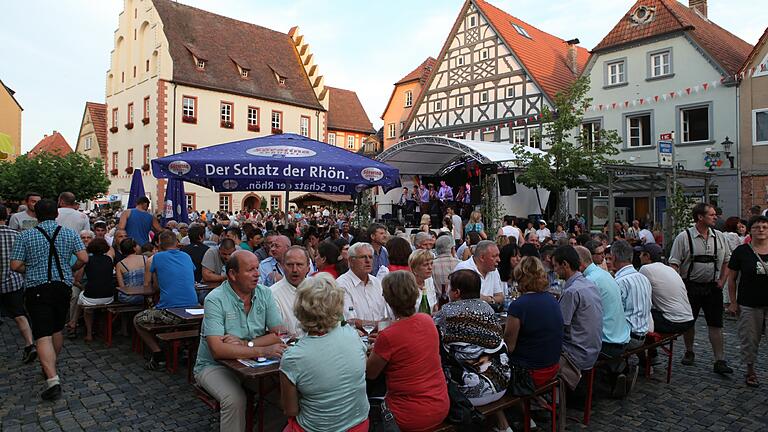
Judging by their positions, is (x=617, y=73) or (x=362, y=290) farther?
(x=617, y=73)

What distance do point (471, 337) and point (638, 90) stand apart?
21473 millimetres

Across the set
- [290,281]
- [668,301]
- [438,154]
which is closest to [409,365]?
[290,281]

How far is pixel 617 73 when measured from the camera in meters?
22.7

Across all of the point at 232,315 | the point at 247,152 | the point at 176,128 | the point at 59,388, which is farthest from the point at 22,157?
the point at 232,315

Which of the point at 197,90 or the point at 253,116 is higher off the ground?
the point at 197,90

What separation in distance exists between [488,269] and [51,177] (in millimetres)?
31065

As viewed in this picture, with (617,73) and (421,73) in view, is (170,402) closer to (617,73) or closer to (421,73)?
(617,73)

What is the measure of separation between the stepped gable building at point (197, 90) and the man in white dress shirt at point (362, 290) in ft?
94.1

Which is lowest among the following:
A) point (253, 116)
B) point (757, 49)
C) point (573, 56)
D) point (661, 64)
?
point (757, 49)

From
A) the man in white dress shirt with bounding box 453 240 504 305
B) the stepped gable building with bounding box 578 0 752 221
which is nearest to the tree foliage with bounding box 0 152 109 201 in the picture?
the stepped gable building with bounding box 578 0 752 221

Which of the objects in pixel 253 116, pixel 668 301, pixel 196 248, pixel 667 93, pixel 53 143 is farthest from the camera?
pixel 53 143

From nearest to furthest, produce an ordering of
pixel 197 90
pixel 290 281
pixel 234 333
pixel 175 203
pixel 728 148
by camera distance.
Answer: pixel 234 333 → pixel 290 281 → pixel 175 203 → pixel 728 148 → pixel 197 90

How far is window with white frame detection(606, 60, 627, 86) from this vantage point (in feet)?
73.7

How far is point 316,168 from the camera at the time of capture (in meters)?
8.02
